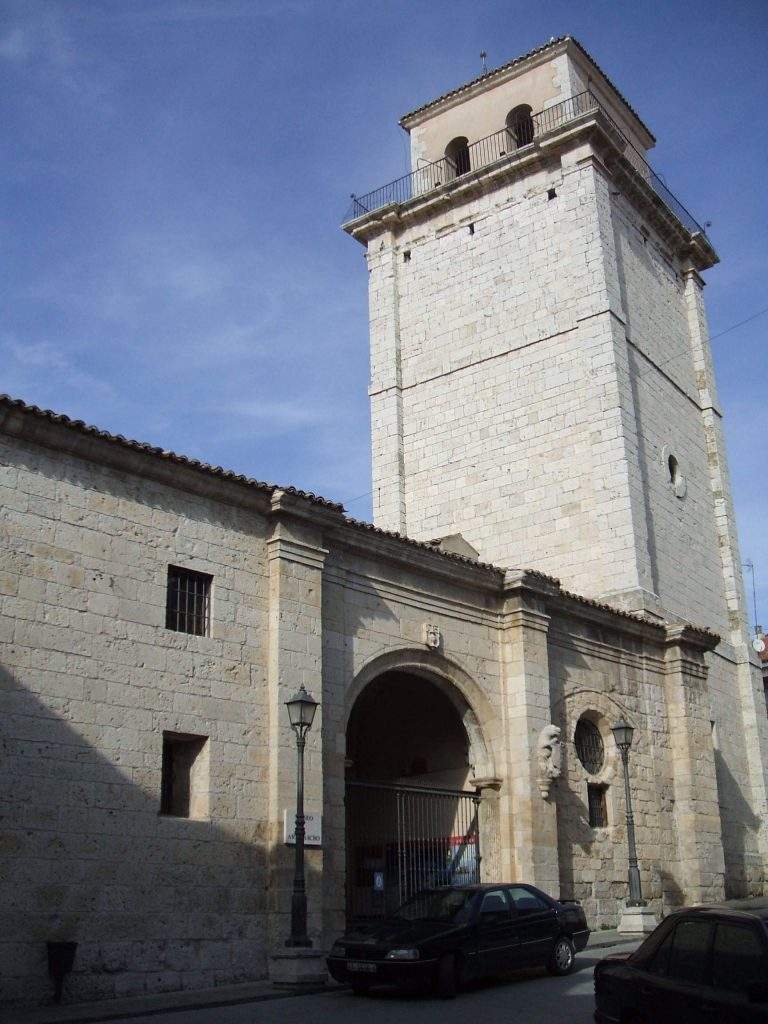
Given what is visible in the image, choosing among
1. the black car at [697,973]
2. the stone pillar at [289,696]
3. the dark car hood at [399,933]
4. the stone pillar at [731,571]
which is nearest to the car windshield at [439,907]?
the dark car hood at [399,933]

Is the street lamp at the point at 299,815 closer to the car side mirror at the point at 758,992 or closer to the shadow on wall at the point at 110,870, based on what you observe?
the shadow on wall at the point at 110,870

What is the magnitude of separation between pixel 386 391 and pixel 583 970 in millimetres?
17574

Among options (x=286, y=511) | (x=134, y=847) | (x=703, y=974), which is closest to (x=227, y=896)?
(x=134, y=847)

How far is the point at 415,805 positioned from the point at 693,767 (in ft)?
21.8

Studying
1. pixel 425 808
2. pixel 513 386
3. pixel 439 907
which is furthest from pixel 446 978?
pixel 513 386

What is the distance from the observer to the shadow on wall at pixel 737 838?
24172mm

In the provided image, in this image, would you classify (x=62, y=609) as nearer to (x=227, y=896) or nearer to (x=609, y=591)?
(x=227, y=896)

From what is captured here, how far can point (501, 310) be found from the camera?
27719 mm

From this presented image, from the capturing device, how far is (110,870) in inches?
478

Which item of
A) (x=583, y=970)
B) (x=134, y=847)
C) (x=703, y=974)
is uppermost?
(x=134, y=847)

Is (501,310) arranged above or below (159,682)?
above

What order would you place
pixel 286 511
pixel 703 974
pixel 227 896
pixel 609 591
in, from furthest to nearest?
pixel 609 591 → pixel 286 511 → pixel 227 896 → pixel 703 974

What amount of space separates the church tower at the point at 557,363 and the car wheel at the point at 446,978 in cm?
1273

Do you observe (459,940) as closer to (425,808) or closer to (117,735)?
(117,735)
